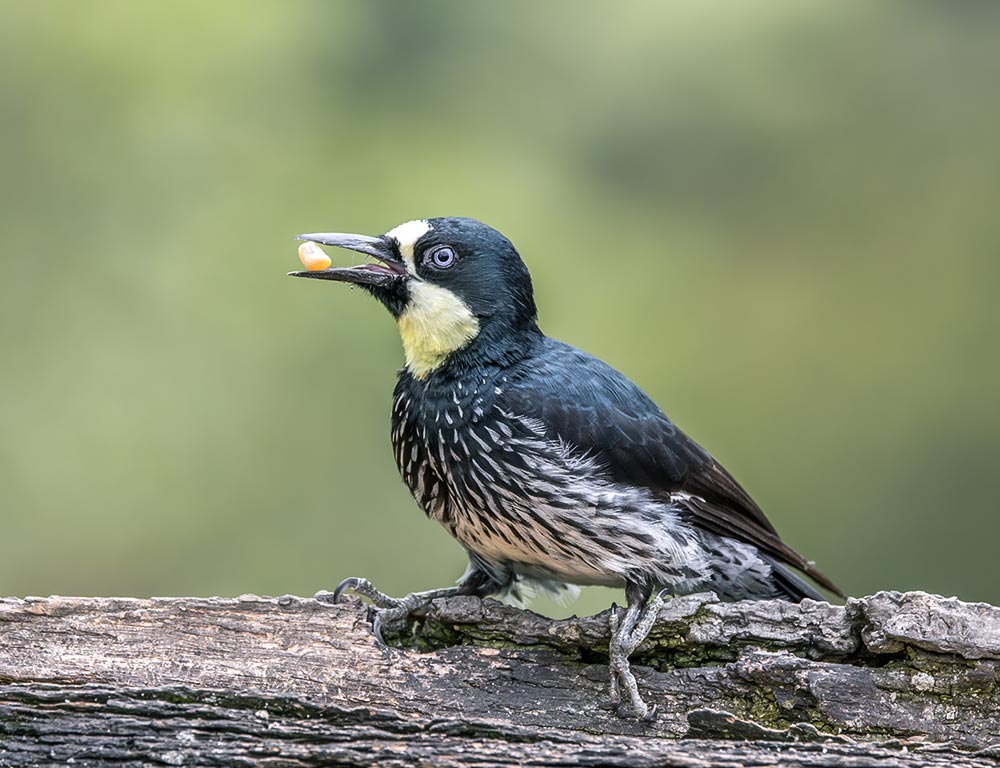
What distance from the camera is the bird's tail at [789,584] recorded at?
4.58 metres

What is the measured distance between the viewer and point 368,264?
4551 millimetres

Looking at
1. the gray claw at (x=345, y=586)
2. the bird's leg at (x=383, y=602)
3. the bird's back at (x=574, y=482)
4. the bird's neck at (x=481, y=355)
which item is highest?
the bird's neck at (x=481, y=355)

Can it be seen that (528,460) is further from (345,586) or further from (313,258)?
(313,258)

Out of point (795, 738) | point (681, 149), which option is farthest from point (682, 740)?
point (681, 149)

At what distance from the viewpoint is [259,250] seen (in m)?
7.05

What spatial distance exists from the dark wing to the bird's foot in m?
0.49

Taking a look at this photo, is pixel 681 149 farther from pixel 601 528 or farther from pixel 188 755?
pixel 188 755

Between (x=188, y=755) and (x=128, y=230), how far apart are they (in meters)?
4.61

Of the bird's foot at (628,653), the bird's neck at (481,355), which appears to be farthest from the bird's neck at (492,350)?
the bird's foot at (628,653)

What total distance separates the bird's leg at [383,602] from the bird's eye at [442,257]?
1.18 m

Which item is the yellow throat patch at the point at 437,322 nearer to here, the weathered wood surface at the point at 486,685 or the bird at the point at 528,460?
the bird at the point at 528,460

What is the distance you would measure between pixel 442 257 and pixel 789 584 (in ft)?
5.90

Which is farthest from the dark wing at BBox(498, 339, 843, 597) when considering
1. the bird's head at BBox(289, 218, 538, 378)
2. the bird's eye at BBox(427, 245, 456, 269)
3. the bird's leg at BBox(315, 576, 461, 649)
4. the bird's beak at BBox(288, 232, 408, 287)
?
the bird's leg at BBox(315, 576, 461, 649)

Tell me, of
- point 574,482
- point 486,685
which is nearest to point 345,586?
point 486,685
